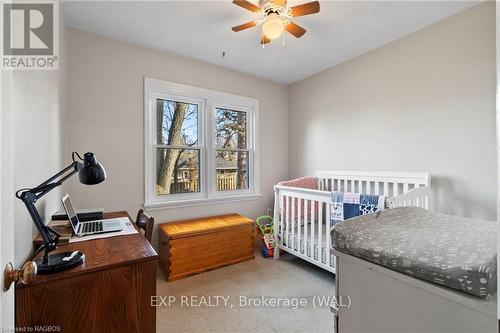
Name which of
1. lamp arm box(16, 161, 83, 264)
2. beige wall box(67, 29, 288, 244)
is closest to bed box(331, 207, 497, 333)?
lamp arm box(16, 161, 83, 264)

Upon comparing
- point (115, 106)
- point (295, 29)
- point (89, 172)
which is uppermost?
point (295, 29)

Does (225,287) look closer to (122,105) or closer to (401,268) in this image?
(401,268)

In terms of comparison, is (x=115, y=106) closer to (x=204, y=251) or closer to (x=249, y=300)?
(x=204, y=251)

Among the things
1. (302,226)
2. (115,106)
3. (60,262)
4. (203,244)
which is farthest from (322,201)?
(115,106)

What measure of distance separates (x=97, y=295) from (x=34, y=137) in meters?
0.91

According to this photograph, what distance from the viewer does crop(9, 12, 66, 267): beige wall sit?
3.36 feet

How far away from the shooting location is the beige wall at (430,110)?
74.8 inches

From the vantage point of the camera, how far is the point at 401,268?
0.85m

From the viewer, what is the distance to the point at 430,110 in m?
2.21

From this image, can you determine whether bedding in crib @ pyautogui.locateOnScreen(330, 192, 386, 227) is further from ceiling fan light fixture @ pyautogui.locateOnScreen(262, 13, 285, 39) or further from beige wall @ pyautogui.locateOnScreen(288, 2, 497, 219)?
ceiling fan light fixture @ pyautogui.locateOnScreen(262, 13, 285, 39)

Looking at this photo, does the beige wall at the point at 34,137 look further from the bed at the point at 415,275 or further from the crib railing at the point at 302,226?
the crib railing at the point at 302,226

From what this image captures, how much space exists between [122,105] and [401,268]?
2.68m

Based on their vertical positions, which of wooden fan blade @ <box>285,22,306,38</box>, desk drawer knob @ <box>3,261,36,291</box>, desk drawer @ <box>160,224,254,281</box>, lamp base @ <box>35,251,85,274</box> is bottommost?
desk drawer @ <box>160,224,254,281</box>

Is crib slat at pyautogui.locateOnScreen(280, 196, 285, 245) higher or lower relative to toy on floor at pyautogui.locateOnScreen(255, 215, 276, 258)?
higher
